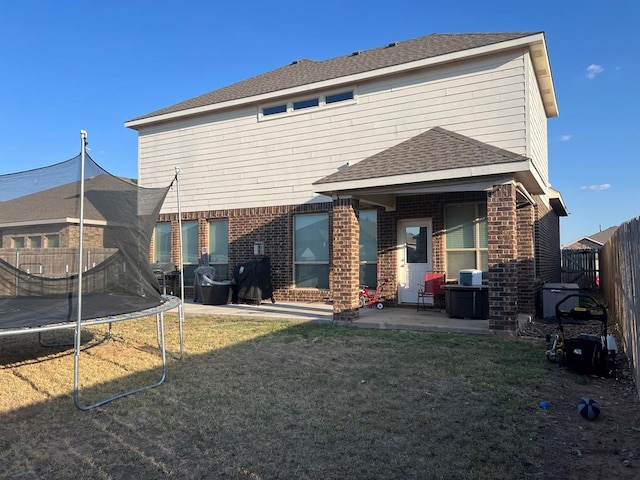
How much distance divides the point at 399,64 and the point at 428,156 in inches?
128

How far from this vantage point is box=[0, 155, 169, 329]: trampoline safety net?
A: 4602 mm

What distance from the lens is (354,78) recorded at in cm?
1073

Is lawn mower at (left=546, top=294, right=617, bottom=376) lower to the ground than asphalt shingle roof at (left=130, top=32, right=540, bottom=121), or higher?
lower

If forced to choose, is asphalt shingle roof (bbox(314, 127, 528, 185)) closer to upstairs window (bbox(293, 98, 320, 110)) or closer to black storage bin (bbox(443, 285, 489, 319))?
black storage bin (bbox(443, 285, 489, 319))

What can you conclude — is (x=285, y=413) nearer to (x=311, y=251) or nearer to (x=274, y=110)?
(x=311, y=251)

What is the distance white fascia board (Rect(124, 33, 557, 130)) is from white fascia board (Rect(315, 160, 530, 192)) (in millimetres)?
3474

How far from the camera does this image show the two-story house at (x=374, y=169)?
792 cm

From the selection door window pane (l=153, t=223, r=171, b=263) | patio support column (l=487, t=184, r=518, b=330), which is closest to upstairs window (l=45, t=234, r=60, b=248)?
patio support column (l=487, t=184, r=518, b=330)

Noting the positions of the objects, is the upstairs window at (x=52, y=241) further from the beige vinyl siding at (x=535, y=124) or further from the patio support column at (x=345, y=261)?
the beige vinyl siding at (x=535, y=124)

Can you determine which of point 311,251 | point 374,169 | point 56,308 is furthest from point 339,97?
point 56,308

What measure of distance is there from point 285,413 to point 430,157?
5.68m

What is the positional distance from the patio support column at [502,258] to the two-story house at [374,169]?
0.06 feet

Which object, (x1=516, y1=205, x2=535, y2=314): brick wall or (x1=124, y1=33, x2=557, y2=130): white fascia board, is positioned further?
(x1=516, y1=205, x2=535, y2=314): brick wall

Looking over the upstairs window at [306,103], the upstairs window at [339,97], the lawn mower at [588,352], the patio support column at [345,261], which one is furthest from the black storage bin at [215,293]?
the lawn mower at [588,352]
